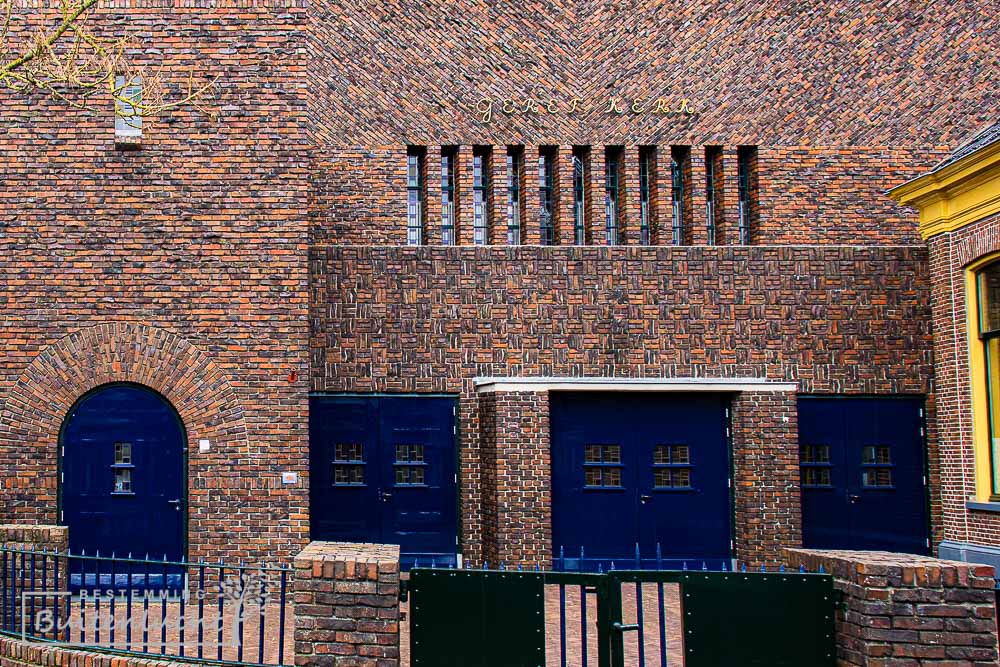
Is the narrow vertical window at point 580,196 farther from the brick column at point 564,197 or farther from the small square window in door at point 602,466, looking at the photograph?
the small square window in door at point 602,466

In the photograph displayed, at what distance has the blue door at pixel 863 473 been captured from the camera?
15359mm

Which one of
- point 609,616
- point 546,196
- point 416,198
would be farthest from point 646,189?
point 609,616

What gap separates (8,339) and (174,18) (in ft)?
14.8

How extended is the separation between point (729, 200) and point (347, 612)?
36.9ft

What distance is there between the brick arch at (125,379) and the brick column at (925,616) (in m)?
8.56

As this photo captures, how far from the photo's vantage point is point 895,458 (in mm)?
15539

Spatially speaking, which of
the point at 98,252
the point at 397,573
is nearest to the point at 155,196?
the point at 98,252

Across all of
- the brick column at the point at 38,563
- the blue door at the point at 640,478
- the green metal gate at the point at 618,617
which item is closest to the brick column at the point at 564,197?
the blue door at the point at 640,478

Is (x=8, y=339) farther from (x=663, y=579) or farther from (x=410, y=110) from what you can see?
(x=663, y=579)

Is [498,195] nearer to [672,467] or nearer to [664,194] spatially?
[664,194]

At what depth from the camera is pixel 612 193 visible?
53.9 ft

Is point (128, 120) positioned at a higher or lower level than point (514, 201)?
higher

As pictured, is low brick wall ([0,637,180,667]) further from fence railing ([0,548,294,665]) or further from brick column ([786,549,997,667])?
brick column ([786,549,997,667])

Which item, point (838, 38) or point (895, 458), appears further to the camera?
point (838, 38)
